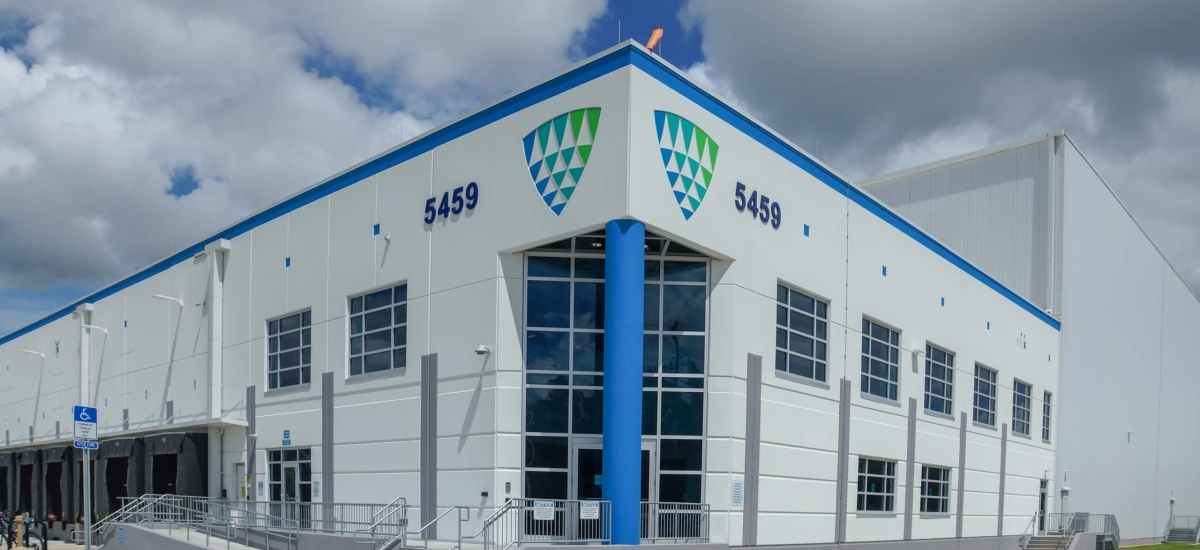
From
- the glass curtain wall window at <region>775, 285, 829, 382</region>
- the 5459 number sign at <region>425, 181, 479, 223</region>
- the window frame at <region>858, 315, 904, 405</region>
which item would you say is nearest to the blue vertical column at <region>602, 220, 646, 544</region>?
the 5459 number sign at <region>425, 181, 479, 223</region>

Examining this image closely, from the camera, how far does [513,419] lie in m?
19.4

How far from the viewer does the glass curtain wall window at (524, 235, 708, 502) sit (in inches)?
768

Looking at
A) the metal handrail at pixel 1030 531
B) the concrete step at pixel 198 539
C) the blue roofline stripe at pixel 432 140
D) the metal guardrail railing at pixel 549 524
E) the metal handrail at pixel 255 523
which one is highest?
the blue roofline stripe at pixel 432 140

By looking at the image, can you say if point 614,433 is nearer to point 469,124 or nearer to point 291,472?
point 469,124

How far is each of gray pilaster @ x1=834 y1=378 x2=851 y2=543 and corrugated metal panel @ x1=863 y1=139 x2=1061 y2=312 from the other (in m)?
18.7

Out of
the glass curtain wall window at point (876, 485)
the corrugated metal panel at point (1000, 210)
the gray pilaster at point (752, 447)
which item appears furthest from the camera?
the corrugated metal panel at point (1000, 210)

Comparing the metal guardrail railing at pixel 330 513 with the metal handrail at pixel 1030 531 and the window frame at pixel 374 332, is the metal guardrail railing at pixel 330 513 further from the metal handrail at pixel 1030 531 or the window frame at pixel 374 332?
the metal handrail at pixel 1030 531

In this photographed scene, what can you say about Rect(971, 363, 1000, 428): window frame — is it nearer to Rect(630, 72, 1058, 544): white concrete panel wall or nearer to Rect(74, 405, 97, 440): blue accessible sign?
Rect(630, 72, 1058, 544): white concrete panel wall

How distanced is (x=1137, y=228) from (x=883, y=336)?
1265 inches

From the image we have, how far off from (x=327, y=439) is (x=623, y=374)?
9768 mm

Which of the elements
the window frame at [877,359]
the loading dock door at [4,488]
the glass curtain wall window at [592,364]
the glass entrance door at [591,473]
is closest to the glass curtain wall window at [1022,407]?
the window frame at [877,359]

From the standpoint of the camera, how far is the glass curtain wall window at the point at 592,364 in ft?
64.0

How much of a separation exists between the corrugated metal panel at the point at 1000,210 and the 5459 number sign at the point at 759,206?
21498mm

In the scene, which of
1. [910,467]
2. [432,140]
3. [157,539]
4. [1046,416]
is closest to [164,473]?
[157,539]
